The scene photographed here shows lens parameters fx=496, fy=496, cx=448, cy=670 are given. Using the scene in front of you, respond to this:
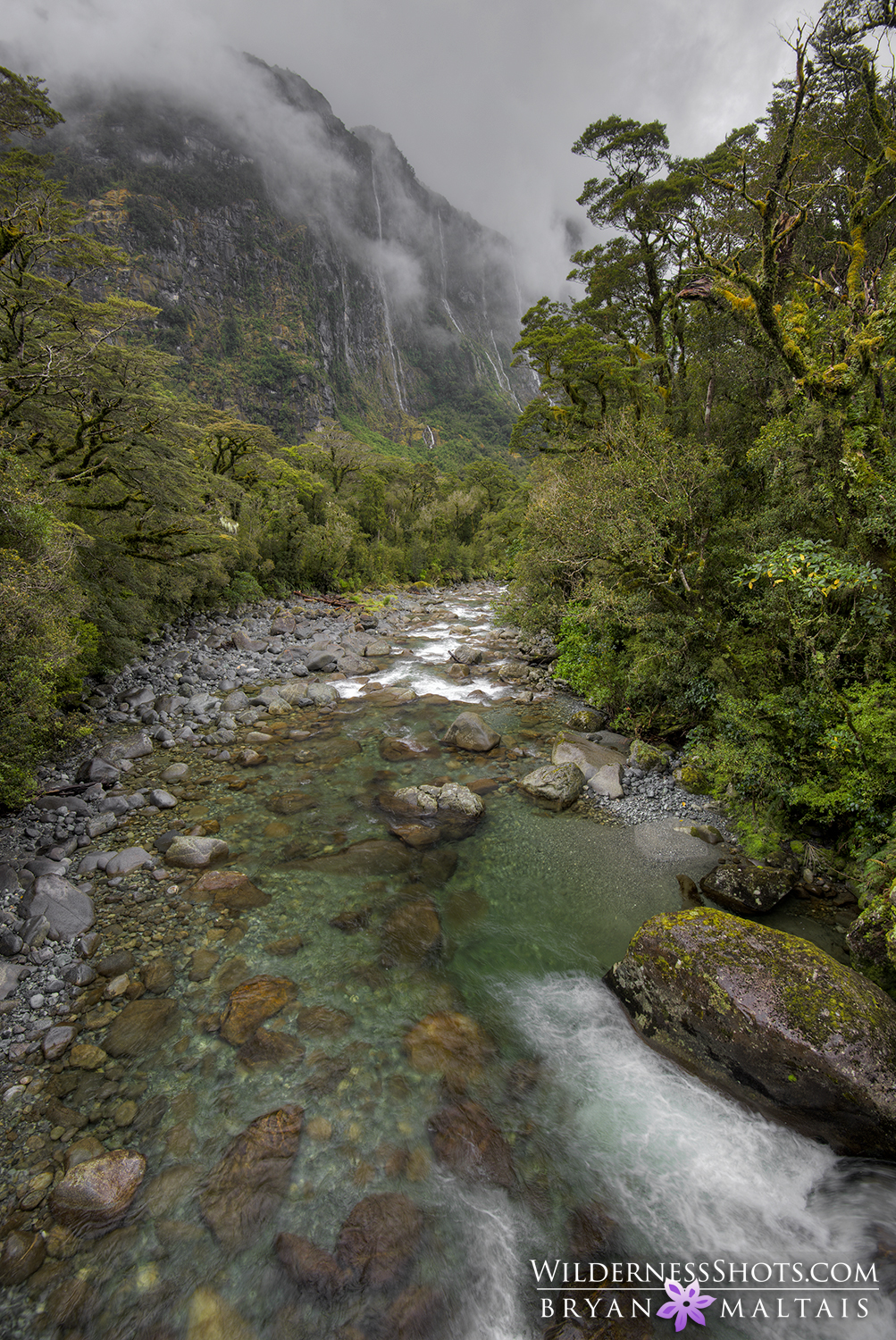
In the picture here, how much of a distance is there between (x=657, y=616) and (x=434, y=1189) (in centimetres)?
1060

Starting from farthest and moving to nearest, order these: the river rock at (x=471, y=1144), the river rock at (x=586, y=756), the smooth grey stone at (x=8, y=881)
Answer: the river rock at (x=586, y=756), the smooth grey stone at (x=8, y=881), the river rock at (x=471, y=1144)

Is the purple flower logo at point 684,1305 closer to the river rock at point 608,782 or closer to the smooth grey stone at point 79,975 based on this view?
the smooth grey stone at point 79,975

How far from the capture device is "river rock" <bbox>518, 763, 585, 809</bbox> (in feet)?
34.9

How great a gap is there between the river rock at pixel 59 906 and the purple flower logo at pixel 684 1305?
7.34m

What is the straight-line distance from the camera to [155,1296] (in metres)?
3.82

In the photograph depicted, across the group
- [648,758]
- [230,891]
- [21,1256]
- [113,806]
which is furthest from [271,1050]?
[648,758]

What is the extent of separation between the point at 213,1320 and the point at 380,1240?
4.24 ft

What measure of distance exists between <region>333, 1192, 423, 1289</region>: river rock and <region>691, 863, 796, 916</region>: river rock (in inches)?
230

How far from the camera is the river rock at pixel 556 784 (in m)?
10.6

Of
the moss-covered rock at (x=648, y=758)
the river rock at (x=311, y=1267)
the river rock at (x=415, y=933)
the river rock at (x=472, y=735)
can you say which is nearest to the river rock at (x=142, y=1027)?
the river rock at (x=311, y=1267)

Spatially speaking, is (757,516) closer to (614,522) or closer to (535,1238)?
(614,522)

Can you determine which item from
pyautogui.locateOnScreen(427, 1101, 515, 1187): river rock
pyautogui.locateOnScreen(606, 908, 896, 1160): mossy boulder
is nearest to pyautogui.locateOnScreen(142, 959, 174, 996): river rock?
pyautogui.locateOnScreen(427, 1101, 515, 1187): river rock

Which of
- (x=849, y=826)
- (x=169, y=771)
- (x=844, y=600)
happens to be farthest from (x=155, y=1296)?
(x=844, y=600)

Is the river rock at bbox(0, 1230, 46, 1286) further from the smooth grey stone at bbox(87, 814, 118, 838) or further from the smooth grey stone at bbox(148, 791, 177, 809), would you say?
the smooth grey stone at bbox(148, 791, 177, 809)
